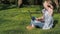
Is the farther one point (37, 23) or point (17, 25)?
point (17, 25)

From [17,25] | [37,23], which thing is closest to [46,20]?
[37,23]

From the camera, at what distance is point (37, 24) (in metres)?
10.4

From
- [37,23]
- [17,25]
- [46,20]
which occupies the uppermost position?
[46,20]

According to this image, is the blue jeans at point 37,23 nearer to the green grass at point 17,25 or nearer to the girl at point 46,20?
the girl at point 46,20

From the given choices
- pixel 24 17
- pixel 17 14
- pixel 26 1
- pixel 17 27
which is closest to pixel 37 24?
pixel 17 27

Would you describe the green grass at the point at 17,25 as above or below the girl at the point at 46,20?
below

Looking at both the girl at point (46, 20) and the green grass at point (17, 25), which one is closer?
the green grass at point (17, 25)

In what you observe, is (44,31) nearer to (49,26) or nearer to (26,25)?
(49,26)

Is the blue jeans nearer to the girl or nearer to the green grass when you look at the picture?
the girl

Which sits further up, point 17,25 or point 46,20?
point 46,20

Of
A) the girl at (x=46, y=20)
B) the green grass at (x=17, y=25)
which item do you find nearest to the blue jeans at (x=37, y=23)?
the girl at (x=46, y=20)

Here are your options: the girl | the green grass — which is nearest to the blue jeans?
the girl

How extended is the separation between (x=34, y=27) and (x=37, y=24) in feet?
0.55

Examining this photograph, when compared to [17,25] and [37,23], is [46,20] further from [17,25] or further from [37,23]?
[17,25]
